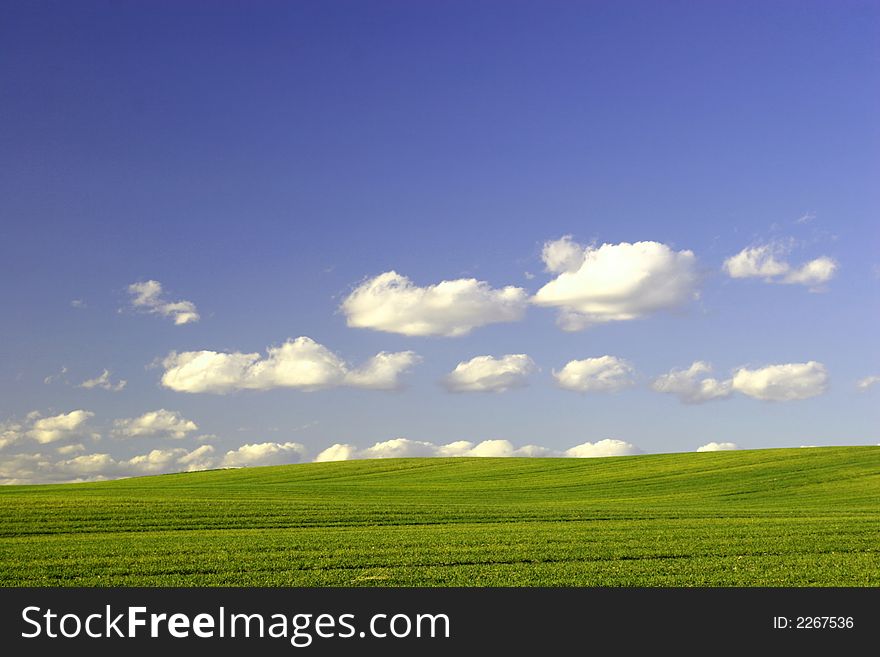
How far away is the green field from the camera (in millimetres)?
22469

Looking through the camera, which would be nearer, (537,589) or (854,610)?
(854,610)

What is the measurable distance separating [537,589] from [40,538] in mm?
21910

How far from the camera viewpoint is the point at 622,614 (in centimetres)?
1781

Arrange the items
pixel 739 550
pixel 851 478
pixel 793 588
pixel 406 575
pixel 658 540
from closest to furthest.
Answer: pixel 793 588, pixel 406 575, pixel 739 550, pixel 658 540, pixel 851 478

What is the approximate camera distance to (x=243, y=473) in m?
94.9

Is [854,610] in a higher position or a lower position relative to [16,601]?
lower

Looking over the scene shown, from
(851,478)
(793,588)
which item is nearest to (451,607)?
(793,588)

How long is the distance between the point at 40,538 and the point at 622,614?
970 inches

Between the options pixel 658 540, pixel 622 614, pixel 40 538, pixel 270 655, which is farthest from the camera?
pixel 40 538

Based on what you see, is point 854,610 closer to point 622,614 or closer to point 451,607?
point 622,614

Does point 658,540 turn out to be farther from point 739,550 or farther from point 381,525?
point 381,525

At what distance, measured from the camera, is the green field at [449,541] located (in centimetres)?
2247

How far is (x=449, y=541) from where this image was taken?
29484 millimetres

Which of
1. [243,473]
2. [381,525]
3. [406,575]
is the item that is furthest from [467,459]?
[406,575]
